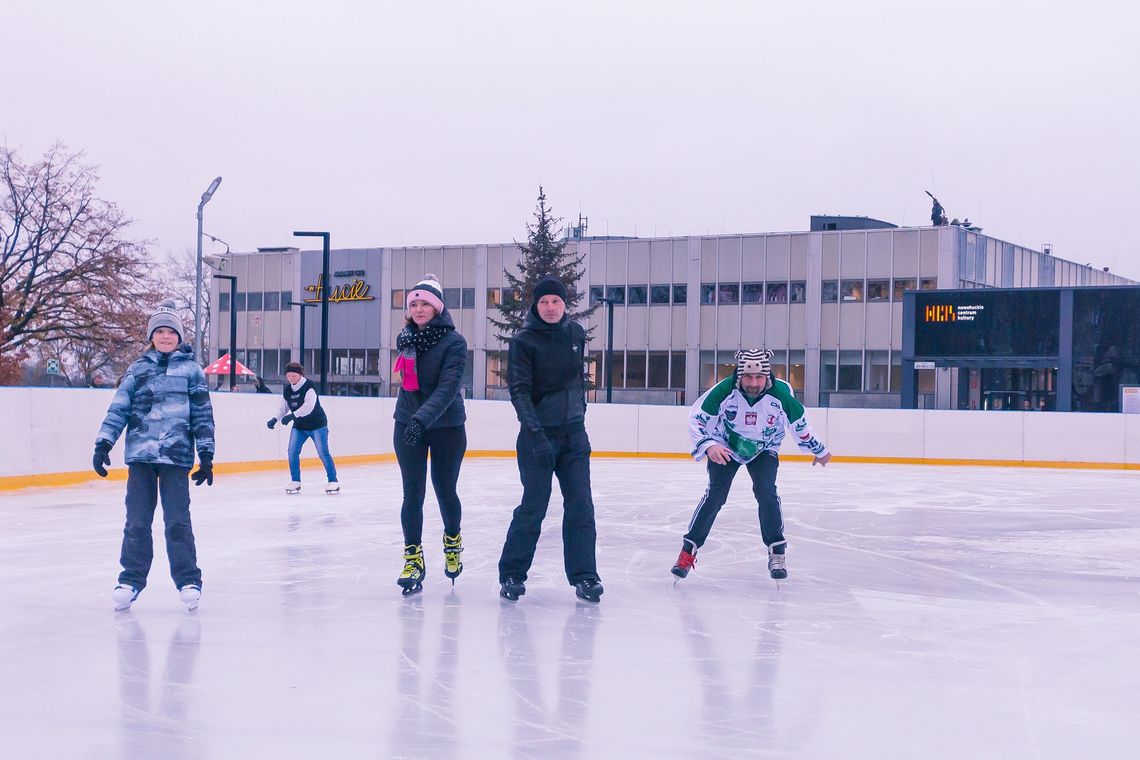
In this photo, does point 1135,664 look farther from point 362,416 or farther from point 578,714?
point 362,416

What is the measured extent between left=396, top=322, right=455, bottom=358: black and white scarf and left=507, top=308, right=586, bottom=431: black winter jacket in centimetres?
45

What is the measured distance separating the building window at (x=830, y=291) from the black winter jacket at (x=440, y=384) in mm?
36735

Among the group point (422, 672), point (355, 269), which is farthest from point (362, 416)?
point (355, 269)

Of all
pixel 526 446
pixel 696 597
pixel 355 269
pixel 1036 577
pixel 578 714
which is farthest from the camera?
pixel 355 269

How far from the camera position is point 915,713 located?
390cm

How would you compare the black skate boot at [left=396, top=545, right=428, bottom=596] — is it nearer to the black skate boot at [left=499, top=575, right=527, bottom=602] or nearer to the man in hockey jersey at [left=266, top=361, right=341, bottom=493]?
the black skate boot at [left=499, top=575, right=527, bottom=602]

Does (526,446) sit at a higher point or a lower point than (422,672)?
higher

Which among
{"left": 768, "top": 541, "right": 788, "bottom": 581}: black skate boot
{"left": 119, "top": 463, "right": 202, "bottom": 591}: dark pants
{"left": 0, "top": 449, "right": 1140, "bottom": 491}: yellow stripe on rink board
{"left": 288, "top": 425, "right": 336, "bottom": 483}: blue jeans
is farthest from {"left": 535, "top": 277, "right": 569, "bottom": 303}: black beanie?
{"left": 0, "top": 449, "right": 1140, "bottom": 491}: yellow stripe on rink board

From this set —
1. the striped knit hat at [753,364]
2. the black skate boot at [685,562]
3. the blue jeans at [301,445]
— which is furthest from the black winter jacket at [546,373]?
the blue jeans at [301,445]

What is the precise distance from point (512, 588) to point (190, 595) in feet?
5.04

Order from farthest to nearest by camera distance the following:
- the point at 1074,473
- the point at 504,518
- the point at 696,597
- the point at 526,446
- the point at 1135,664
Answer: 1. the point at 1074,473
2. the point at 504,518
3. the point at 696,597
4. the point at 526,446
5. the point at 1135,664

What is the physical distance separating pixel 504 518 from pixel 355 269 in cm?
4099

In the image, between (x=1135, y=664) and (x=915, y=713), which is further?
(x=1135, y=664)

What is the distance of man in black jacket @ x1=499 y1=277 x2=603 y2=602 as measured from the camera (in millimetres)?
5625
